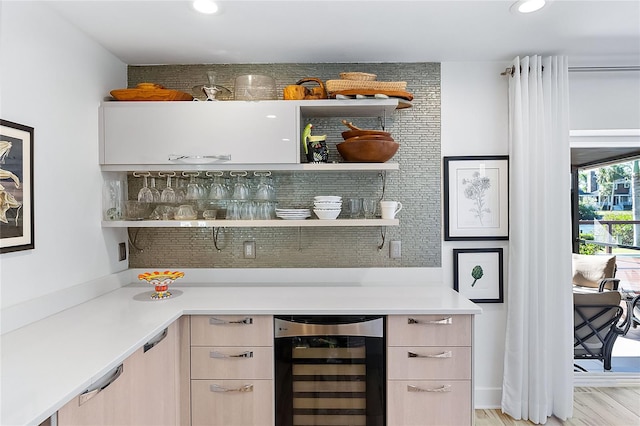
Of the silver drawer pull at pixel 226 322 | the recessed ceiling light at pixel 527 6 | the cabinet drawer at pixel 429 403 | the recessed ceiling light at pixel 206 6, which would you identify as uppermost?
the recessed ceiling light at pixel 206 6

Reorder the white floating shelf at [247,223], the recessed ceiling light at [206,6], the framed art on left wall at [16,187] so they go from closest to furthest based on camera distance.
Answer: the framed art on left wall at [16,187] → the recessed ceiling light at [206,6] → the white floating shelf at [247,223]

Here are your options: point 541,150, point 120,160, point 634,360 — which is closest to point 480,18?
point 541,150

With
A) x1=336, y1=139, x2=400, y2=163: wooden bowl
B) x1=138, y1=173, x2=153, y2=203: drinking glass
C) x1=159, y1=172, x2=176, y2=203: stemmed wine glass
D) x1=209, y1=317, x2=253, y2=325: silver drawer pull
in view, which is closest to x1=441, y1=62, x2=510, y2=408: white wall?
x1=336, y1=139, x2=400, y2=163: wooden bowl

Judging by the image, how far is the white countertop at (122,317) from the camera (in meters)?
1.17

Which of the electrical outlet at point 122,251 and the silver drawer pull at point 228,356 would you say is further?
the electrical outlet at point 122,251

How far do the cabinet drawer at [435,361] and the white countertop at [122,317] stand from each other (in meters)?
0.20

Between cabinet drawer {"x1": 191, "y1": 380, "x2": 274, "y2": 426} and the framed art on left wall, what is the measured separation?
40.5 inches

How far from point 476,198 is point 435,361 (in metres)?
1.16

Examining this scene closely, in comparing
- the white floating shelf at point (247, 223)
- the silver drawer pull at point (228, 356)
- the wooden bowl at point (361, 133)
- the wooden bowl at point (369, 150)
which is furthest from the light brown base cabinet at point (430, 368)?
the wooden bowl at point (361, 133)

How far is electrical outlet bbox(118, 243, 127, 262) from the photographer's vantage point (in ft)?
8.52

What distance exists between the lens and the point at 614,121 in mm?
2680

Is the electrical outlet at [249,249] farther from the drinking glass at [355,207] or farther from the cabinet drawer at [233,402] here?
the cabinet drawer at [233,402]

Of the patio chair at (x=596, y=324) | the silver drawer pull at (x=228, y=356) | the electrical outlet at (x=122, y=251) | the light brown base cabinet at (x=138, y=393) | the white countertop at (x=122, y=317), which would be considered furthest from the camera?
the patio chair at (x=596, y=324)

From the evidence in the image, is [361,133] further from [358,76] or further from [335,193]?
[335,193]
